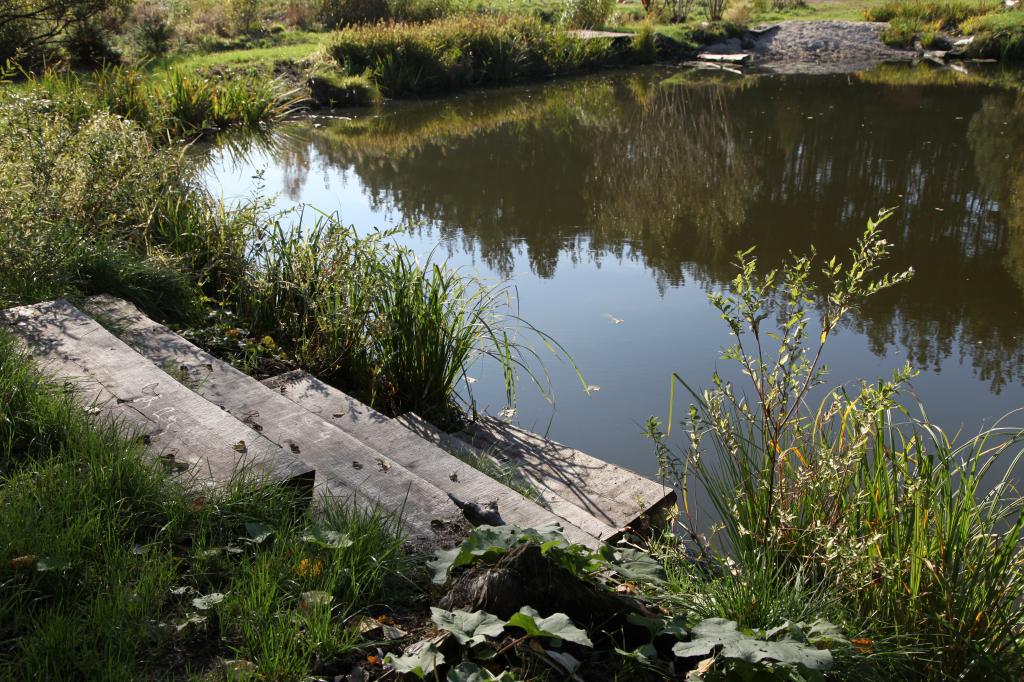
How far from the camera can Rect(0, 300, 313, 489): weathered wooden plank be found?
2775 mm

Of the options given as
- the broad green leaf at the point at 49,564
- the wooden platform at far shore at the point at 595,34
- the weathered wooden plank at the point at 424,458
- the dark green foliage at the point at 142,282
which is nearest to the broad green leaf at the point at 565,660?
the weathered wooden plank at the point at 424,458

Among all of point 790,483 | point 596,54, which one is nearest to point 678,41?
point 596,54

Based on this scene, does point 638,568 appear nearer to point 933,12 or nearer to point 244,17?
point 244,17

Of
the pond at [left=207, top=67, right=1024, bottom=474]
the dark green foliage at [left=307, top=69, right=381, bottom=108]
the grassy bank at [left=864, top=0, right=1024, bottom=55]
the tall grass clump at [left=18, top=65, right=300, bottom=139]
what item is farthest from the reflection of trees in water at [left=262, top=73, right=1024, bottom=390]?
the grassy bank at [left=864, top=0, right=1024, bottom=55]

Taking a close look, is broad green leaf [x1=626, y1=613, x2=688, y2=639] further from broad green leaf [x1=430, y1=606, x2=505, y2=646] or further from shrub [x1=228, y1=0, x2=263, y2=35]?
shrub [x1=228, y1=0, x2=263, y2=35]

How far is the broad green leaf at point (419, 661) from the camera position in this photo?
192 centimetres

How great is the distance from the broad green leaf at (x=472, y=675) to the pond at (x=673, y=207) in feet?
9.43

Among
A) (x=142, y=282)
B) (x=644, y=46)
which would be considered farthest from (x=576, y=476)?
(x=644, y=46)

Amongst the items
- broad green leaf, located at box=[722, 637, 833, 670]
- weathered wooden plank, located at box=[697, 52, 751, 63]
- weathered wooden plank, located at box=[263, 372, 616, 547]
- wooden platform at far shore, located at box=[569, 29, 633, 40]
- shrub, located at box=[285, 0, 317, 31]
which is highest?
shrub, located at box=[285, 0, 317, 31]

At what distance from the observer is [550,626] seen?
1.98 m

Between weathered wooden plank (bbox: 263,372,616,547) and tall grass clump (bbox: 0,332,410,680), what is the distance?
1.70ft

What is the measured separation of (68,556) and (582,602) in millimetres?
1317

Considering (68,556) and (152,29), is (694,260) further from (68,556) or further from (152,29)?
(152,29)

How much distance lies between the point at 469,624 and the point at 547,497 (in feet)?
5.91
